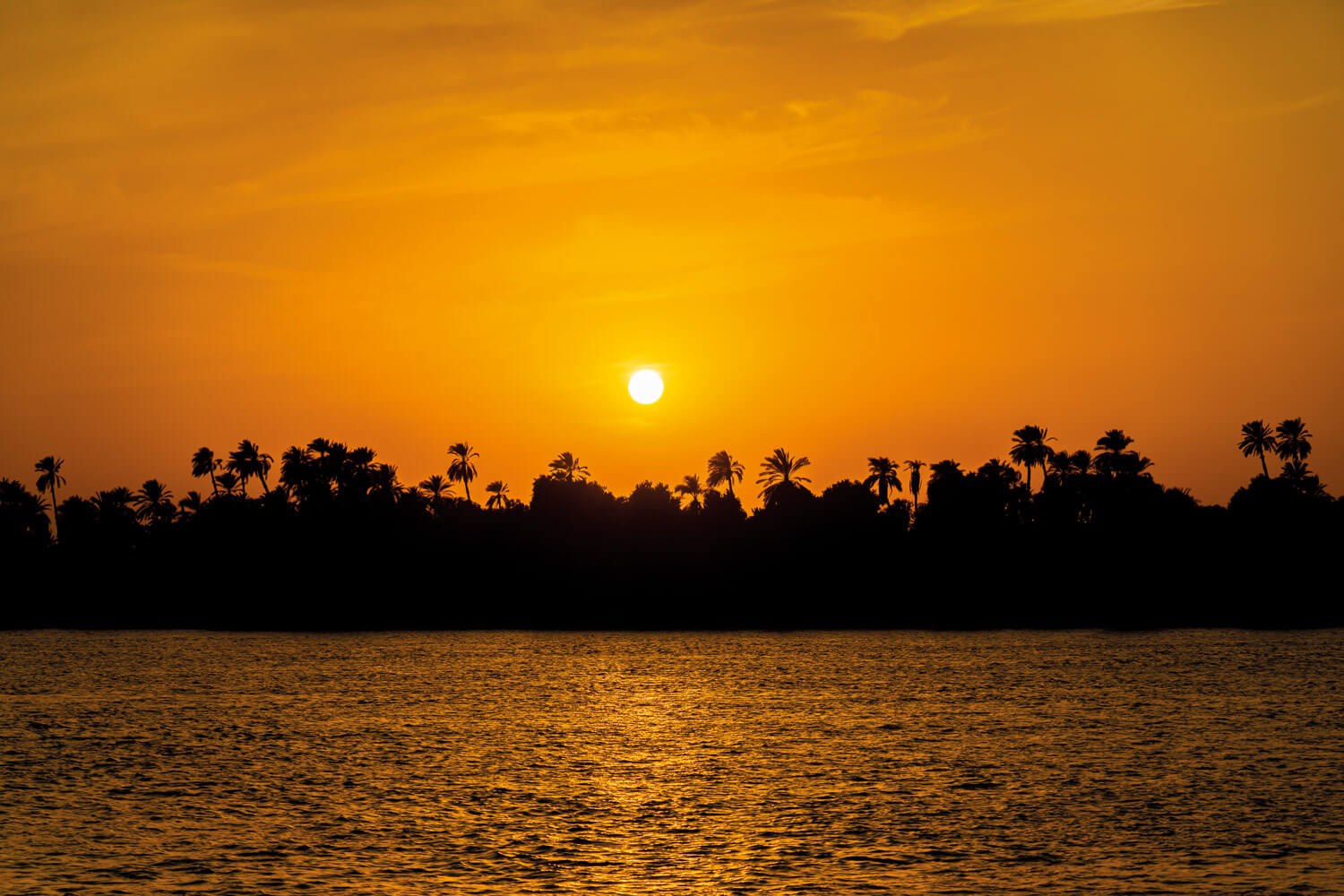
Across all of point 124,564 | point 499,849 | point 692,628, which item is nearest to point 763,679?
point 499,849

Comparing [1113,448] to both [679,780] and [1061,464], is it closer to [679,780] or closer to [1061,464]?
[1061,464]

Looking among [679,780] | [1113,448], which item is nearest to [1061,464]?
[1113,448]

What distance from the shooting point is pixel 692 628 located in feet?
447

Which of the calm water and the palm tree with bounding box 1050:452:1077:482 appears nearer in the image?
the calm water

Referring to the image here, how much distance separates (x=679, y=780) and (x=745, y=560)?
301ft

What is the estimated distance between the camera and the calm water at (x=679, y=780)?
29.3 metres

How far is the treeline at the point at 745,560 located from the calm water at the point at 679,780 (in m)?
45.0

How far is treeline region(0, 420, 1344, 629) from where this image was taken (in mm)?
131125

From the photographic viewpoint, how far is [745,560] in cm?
13350

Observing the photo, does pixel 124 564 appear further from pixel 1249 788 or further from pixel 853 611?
pixel 1249 788

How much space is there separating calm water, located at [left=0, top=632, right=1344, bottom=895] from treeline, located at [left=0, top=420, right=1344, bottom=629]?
45039mm

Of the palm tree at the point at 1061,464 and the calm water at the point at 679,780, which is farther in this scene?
the palm tree at the point at 1061,464

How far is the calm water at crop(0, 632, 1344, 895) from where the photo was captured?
2934 cm

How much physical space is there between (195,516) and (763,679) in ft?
292
